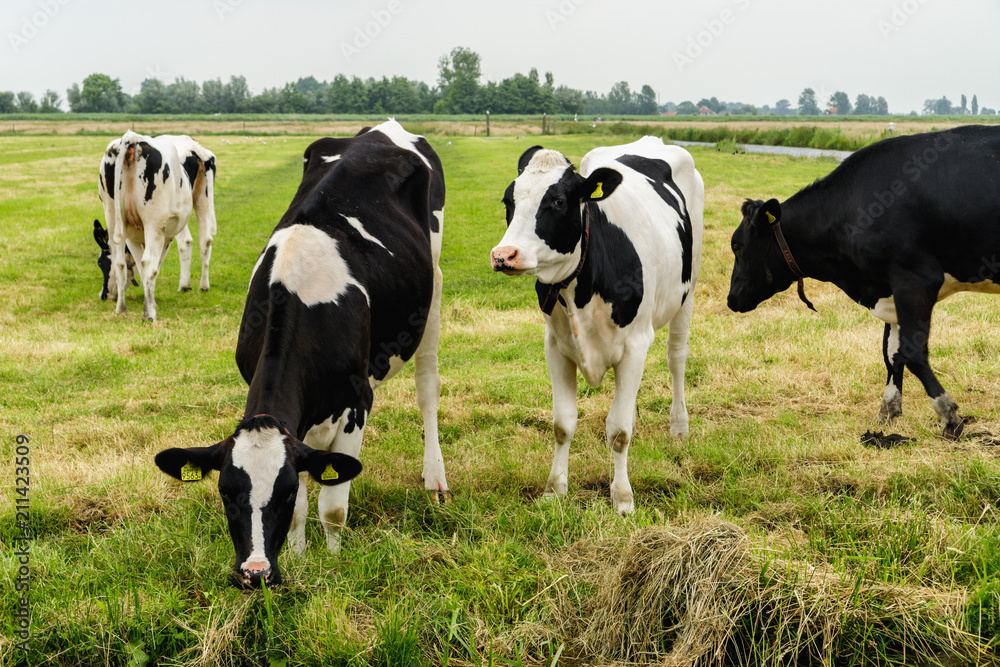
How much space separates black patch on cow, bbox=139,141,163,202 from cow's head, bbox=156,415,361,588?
8.63 m

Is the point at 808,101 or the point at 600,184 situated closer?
the point at 600,184

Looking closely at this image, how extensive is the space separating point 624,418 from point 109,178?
9275mm

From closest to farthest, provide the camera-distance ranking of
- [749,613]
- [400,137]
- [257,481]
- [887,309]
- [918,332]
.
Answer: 1. [749,613]
2. [257,481]
3. [918,332]
4. [887,309]
5. [400,137]

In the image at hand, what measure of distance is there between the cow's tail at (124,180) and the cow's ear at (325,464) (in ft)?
29.0

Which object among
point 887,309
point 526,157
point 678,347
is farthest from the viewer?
point 678,347

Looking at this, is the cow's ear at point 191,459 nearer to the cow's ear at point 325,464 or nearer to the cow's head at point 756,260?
the cow's ear at point 325,464

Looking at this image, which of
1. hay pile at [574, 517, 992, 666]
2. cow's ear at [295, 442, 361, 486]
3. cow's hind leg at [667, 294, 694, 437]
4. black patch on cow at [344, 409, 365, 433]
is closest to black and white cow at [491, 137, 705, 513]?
cow's hind leg at [667, 294, 694, 437]

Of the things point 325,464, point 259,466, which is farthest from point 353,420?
point 259,466

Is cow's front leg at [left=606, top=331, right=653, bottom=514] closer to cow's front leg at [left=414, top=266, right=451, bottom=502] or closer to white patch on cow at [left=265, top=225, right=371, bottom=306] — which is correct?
cow's front leg at [left=414, top=266, right=451, bottom=502]

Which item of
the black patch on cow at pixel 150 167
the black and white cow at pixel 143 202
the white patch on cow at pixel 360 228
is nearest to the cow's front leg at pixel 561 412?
the white patch on cow at pixel 360 228

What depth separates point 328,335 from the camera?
3.95 meters

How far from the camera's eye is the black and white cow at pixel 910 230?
5.63 meters

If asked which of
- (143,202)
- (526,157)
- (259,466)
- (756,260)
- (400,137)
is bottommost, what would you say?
(259,466)

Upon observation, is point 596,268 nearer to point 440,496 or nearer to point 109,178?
point 440,496
